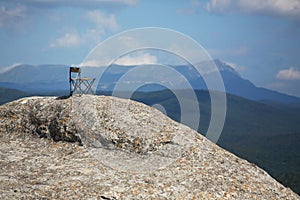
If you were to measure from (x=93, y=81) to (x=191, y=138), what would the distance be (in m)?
9.43

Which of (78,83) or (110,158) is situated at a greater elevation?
(78,83)

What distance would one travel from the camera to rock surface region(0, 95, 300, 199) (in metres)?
19.0

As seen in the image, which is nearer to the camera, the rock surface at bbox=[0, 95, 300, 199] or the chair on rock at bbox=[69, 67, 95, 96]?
the rock surface at bbox=[0, 95, 300, 199]

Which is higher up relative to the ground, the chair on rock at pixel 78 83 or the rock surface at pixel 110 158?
the chair on rock at pixel 78 83

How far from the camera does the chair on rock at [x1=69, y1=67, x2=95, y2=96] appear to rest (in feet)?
Result: 91.0

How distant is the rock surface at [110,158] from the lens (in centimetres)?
1897

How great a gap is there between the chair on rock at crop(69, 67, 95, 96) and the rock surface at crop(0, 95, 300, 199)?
4.84ft

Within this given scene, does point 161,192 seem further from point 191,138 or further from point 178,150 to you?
point 191,138

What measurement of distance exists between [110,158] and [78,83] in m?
8.40

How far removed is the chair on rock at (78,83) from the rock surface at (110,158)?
1.48 m

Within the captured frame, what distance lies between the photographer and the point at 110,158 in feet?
72.8

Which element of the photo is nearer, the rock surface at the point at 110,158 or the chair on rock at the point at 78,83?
the rock surface at the point at 110,158

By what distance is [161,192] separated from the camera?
19.1 meters

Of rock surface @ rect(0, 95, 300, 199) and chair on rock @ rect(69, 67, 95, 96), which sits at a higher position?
chair on rock @ rect(69, 67, 95, 96)
